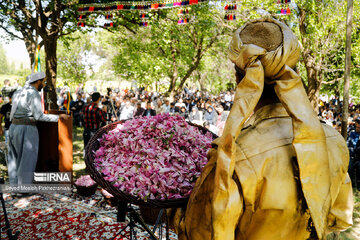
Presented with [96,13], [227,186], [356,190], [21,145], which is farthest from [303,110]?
[96,13]

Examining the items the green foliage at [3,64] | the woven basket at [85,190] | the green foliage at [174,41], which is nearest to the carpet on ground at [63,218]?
the woven basket at [85,190]

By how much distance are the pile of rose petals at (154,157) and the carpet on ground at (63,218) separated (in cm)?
218

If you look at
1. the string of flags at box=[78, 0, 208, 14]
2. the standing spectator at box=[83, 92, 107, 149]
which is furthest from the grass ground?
the string of flags at box=[78, 0, 208, 14]

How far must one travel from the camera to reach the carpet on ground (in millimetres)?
4109

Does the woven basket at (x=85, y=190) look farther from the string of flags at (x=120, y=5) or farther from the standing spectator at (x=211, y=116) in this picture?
the standing spectator at (x=211, y=116)

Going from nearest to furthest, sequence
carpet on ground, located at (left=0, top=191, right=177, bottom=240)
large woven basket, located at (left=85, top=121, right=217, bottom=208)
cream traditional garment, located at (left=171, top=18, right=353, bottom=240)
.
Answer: cream traditional garment, located at (left=171, top=18, right=353, bottom=240), large woven basket, located at (left=85, top=121, right=217, bottom=208), carpet on ground, located at (left=0, top=191, right=177, bottom=240)

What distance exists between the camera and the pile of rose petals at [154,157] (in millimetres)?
2035

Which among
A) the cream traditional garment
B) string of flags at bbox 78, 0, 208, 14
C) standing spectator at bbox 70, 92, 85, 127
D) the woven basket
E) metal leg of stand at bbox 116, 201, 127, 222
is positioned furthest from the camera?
standing spectator at bbox 70, 92, 85, 127

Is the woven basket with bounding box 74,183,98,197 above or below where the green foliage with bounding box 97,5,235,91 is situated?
below

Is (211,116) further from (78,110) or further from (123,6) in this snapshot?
(78,110)

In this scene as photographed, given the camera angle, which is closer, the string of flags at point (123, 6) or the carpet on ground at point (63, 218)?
the carpet on ground at point (63, 218)

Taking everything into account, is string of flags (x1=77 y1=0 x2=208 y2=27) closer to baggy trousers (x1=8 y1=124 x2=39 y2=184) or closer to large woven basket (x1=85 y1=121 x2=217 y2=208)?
baggy trousers (x1=8 y1=124 x2=39 y2=184)

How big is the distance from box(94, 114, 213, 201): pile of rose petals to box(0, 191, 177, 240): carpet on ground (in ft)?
7.16

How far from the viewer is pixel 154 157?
2.23 meters
